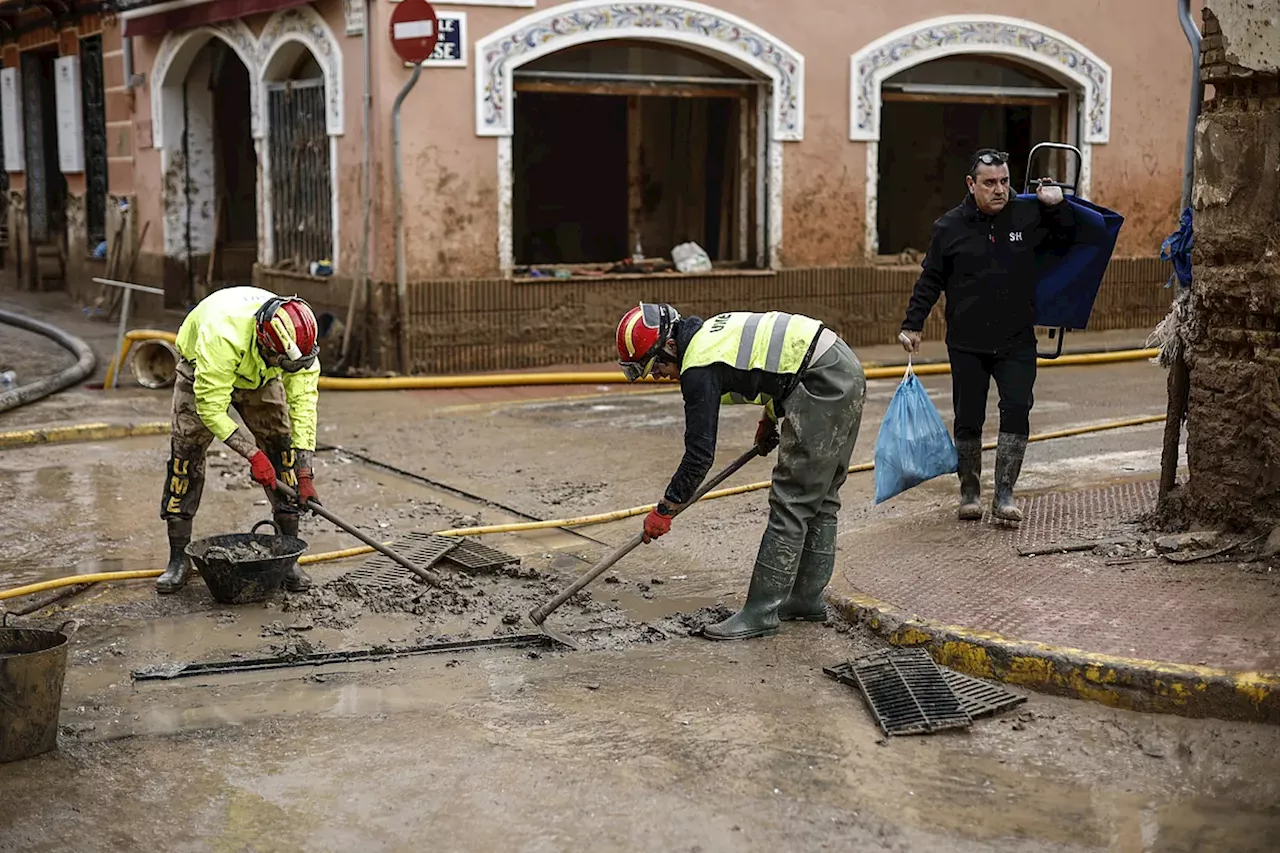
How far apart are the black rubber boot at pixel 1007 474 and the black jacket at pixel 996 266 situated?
18.6 inches

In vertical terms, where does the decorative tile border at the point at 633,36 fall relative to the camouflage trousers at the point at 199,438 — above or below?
above

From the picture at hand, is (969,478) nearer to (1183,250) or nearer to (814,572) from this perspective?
(1183,250)

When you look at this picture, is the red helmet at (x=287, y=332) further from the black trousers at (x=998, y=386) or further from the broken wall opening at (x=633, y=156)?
the broken wall opening at (x=633, y=156)

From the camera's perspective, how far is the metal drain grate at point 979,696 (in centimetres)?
529

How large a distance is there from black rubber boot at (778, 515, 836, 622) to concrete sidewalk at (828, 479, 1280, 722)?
0.13m

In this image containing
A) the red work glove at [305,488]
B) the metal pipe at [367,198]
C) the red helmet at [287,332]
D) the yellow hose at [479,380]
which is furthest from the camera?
the metal pipe at [367,198]

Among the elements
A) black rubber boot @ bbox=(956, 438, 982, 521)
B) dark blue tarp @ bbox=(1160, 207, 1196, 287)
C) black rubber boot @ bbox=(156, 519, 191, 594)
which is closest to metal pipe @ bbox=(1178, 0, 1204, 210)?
dark blue tarp @ bbox=(1160, 207, 1196, 287)

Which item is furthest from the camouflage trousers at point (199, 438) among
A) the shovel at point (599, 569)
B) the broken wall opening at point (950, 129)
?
the broken wall opening at point (950, 129)

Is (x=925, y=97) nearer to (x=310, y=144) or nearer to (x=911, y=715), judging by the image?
(x=310, y=144)

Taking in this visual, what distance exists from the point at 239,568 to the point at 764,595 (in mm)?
2255

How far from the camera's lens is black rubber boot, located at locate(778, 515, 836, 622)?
633 centimetres

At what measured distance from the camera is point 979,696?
5.40 m

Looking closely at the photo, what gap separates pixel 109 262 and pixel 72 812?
593 inches

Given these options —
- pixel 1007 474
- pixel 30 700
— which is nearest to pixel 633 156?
pixel 1007 474
